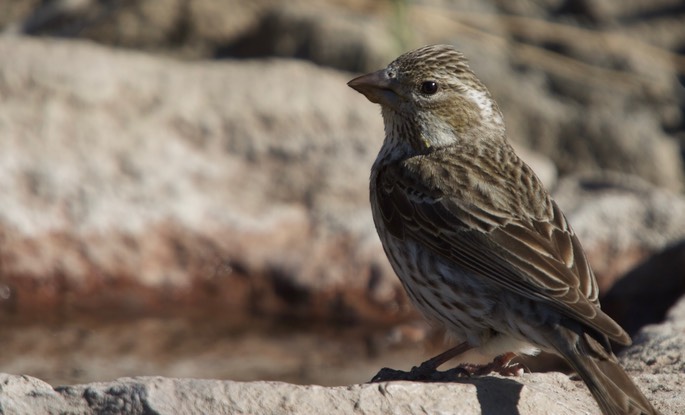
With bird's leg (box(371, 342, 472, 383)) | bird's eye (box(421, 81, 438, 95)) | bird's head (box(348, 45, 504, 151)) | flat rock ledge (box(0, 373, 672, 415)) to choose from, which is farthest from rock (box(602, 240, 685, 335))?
flat rock ledge (box(0, 373, 672, 415))

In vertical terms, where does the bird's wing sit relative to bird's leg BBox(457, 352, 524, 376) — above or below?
above

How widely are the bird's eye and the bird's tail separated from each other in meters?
1.49

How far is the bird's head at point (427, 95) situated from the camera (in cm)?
538

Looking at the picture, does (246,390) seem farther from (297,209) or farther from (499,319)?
(297,209)

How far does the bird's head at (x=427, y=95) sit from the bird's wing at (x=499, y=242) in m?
0.22

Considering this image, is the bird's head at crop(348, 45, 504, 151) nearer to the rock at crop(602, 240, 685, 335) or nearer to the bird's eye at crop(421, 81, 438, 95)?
the bird's eye at crop(421, 81, 438, 95)

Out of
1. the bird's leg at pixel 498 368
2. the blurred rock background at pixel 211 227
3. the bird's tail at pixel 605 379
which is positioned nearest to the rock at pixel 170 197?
the blurred rock background at pixel 211 227

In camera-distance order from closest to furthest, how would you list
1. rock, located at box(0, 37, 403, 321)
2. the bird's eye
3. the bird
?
the bird, the bird's eye, rock, located at box(0, 37, 403, 321)

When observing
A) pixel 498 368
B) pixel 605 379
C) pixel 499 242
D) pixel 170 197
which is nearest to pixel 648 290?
pixel 498 368

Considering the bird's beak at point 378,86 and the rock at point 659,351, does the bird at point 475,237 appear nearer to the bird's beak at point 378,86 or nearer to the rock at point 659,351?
the bird's beak at point 378,86

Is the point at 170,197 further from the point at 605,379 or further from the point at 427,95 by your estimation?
the point at 605,379

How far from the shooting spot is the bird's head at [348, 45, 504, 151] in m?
5.38

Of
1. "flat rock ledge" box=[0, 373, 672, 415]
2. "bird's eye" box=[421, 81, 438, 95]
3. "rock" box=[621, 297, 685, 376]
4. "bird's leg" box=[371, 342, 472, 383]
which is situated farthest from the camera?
"bird's eye" box=[421, 81, 438, 95]

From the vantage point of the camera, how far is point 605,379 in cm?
415
